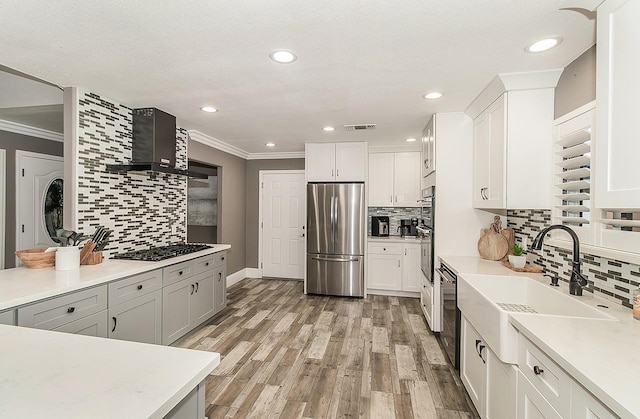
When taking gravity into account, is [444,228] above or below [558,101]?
below

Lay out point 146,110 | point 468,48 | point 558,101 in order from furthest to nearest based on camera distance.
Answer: point 146,110 → point 558,101 → point 468,48

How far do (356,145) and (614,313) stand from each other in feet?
11.4

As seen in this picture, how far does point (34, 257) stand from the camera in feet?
7.45

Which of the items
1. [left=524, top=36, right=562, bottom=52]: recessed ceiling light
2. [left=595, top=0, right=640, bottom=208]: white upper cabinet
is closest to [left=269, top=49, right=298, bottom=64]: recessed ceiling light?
[left=524, top=36, right=562, bottom=52]: recessed ceiling light

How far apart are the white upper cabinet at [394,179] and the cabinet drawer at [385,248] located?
0.68m

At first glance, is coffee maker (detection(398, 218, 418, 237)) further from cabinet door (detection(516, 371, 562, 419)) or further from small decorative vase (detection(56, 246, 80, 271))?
small decorative vase (detection(56, 246, 80, 271))

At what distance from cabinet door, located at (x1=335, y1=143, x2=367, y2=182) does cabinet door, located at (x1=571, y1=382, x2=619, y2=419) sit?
3612mm

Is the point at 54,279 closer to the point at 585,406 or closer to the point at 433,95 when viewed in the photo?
the point at 585,406

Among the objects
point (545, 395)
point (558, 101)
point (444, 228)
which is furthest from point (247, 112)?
point (545, 395)

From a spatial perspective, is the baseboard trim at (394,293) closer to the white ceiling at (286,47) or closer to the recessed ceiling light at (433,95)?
the white ceiling at (286,47)

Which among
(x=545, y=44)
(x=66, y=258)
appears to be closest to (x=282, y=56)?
(x=545, y=44)

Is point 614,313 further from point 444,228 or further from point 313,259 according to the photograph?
point 313,259

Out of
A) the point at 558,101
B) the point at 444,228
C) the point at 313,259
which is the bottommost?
the point at 313,259

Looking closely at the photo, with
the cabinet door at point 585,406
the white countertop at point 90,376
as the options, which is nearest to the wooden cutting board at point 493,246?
the cabinet door at point 585,406
